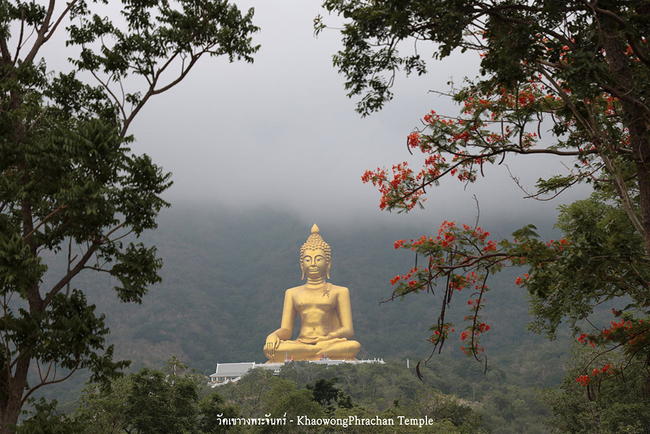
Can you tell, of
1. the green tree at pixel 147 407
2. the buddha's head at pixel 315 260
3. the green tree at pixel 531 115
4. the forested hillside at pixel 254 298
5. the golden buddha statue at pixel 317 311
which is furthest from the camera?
the forested hillside at pixel 254 298

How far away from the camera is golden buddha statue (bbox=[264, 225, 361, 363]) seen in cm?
2756

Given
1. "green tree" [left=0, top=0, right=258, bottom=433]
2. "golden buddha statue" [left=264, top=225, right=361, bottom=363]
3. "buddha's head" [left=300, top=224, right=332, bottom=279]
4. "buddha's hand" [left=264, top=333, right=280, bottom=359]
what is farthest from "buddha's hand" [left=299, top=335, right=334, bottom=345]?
"green tree" [left=0, top=0, right=258, bottom=433]

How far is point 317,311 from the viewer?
2842 cm

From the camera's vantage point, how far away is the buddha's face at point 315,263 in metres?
Answer: 28.5

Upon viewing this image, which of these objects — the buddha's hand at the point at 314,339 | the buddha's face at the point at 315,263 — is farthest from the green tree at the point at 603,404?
the buddha's face at the point at 315,263

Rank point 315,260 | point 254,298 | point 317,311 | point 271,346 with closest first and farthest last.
Result: point 271,346, point 317,311, point 315,260, point 254,298

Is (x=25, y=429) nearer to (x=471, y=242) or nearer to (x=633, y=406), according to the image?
(x=471, y=242)

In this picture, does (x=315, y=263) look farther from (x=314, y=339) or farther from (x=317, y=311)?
(x=314, y=339)

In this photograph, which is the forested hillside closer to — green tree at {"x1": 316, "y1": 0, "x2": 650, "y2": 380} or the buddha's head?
the buddha's head

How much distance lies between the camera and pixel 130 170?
641 cm

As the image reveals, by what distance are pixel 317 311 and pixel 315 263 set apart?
208 centimetres

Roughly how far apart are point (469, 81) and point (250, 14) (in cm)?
281

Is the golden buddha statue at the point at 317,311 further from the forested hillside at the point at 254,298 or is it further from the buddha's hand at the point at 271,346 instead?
the forested hillside at the point at 254,298

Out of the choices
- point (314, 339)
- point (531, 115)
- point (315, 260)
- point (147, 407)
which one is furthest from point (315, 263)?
point (531, 115)
